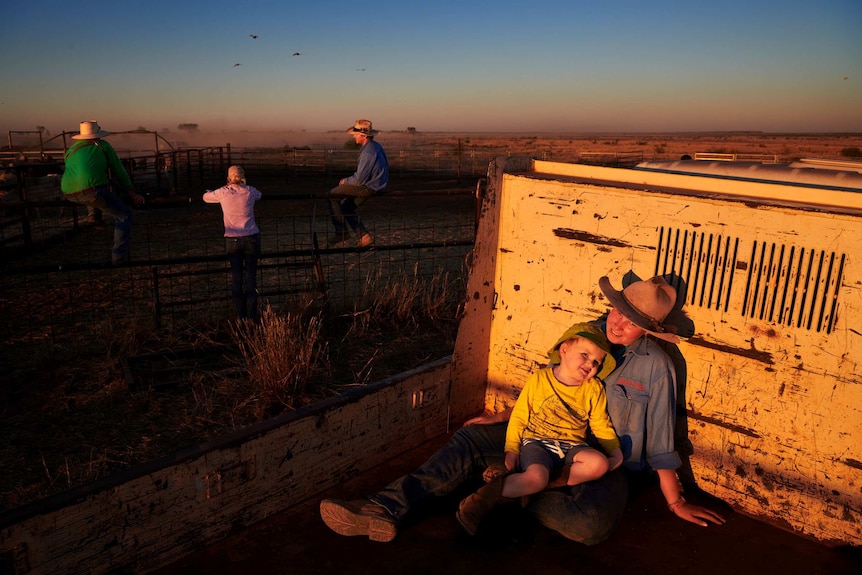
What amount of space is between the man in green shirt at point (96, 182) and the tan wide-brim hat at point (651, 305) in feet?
16.0

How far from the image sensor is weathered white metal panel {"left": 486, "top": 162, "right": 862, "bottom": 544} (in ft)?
8.47

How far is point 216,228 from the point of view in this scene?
534 inches

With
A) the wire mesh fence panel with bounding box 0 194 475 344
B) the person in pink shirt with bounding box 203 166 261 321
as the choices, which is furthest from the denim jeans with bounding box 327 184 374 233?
the person in pink shirt with bounding box 203 166 261 321

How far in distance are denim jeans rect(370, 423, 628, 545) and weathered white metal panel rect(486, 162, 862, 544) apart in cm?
56

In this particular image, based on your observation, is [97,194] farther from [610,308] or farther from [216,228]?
[216,228]

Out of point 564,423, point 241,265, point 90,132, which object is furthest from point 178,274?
point 564,423

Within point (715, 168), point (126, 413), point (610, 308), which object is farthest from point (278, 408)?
point (715, 168)

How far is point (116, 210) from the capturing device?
20.9ft

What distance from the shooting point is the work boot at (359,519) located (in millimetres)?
2598

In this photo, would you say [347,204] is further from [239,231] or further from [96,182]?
[96,182]

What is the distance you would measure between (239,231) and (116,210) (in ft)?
4.61

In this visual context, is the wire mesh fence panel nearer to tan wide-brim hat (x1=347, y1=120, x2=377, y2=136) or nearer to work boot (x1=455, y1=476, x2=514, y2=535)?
tan wide-brim hat (x1=347, y1=120, x2=377, y2=136)

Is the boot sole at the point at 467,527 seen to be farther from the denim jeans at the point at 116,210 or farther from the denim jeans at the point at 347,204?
the denim jeans at the point at 116,210

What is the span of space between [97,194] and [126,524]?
15.9 ft
